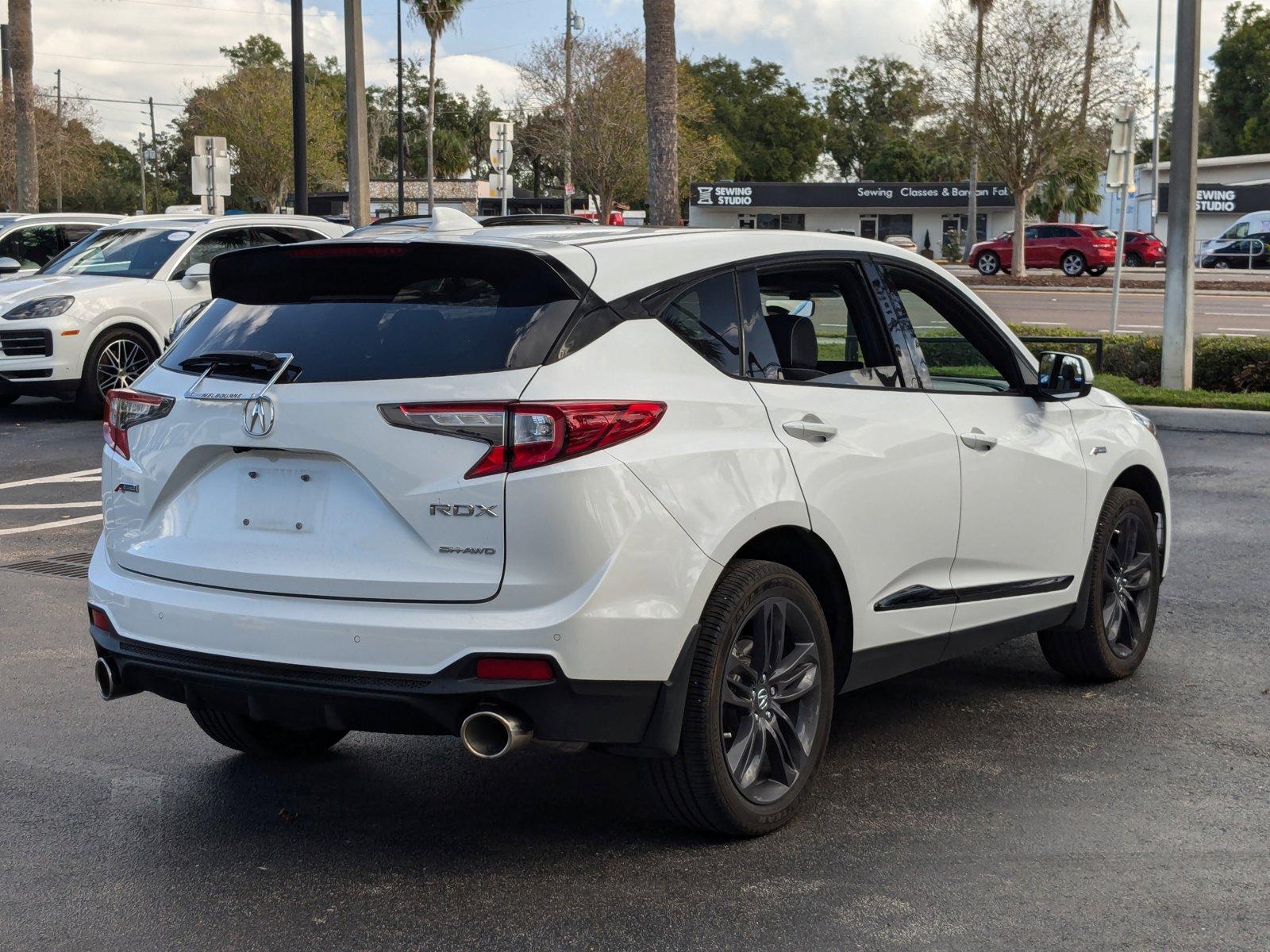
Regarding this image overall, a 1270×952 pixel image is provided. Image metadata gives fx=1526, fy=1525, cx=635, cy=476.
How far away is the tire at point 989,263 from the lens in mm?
47375

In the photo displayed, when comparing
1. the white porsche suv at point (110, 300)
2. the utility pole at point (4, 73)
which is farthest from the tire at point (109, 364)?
the utility pole at point (4, 73)

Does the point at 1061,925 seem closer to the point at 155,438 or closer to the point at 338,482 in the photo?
the point at 338,482

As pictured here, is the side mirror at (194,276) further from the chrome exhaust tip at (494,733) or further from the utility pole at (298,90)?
the chrome exhaust tip at (494,733)

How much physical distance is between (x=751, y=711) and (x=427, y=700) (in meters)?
0.97

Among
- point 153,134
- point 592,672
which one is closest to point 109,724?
point 592,672

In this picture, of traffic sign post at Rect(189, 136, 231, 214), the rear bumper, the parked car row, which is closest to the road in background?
the parked car row

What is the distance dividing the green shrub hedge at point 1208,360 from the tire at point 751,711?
1218 cm

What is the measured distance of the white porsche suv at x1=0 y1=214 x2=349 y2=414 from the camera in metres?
14.5

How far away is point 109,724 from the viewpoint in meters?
5.46

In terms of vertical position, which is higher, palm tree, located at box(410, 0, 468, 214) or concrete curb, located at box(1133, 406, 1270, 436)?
palm tree, located at box(410, 0, 468, 214)

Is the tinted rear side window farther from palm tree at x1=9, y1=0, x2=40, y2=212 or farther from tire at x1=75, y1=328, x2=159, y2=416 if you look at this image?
palm tree at x1=9, y1=0, x2=40, y2=212

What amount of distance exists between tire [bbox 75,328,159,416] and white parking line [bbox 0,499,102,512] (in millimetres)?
4214

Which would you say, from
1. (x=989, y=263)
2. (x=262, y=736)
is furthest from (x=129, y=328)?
(x=989, y=263)

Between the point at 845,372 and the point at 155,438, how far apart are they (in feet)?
6.84
